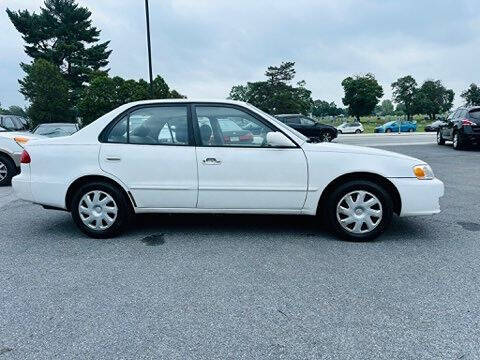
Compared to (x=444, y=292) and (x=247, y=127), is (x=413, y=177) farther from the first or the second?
(x=247, y=127)

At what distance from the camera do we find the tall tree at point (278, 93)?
74500 mm

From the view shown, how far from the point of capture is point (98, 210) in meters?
4.39

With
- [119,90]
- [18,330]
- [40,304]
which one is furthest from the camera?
[119,90]

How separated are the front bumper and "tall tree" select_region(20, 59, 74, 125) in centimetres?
2893

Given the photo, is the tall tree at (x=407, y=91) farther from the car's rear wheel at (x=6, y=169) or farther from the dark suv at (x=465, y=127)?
the car's rear wheel at (x=6, y=169)

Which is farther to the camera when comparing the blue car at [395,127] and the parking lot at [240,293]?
the blue car at [395,127]

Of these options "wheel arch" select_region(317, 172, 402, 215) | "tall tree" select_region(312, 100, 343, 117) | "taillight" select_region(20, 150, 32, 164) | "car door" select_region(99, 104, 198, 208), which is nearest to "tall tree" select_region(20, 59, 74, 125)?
"taillight" select_region(20, 150, 32, 164)

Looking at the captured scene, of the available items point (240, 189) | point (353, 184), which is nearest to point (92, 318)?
point (240, 189)

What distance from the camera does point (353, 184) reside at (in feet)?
13.6

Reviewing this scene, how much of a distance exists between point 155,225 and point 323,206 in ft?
7.09

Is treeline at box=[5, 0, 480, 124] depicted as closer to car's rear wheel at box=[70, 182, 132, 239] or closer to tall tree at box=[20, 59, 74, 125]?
tall tree at box=[20, 59, 74, 125]

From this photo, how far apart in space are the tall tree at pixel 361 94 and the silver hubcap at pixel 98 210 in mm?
81854

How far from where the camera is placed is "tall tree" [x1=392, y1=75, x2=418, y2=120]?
8149 centimetres

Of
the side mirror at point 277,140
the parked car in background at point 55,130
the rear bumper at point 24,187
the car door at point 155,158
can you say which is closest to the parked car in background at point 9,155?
the parked car in background at point 55,130
